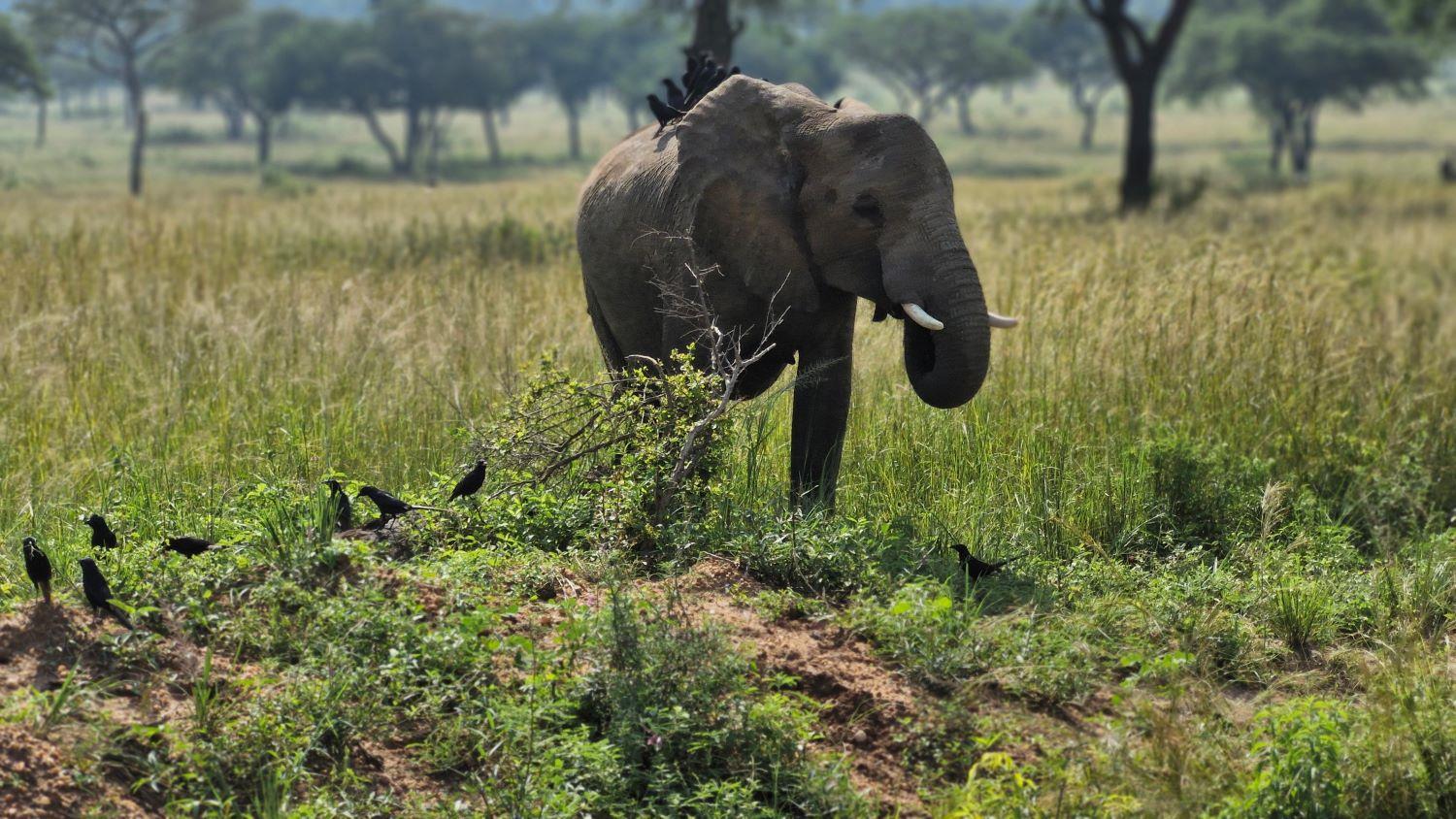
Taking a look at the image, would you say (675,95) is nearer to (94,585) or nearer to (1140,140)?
(94,585)

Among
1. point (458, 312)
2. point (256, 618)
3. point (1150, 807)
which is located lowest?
point (1150, 807)

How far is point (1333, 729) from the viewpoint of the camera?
4438mm

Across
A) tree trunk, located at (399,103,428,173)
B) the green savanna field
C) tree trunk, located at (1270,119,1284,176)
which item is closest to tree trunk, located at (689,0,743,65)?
the green savanna field

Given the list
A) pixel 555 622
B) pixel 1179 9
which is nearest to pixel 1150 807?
pixel 555 622

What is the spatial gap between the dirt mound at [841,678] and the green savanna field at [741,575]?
0.05 feet

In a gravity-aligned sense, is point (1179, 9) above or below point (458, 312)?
above

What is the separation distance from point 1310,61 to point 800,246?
5287 cm

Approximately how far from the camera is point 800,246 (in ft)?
19.7

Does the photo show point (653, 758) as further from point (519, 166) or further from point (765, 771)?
point (519, 166)

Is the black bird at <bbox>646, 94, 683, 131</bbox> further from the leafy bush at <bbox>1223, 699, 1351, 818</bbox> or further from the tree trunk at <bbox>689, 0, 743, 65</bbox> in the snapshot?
the tree trunk at <bbox>689, 0, 743, 65</bbox>

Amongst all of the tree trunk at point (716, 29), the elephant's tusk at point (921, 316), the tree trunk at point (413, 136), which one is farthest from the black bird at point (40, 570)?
the tree trunk at point (413, 136)

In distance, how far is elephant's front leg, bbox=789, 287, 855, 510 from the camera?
6273 mm

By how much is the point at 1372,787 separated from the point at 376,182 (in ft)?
152

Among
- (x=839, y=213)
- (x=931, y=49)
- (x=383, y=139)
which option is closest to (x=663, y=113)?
(x=839, y=213)
